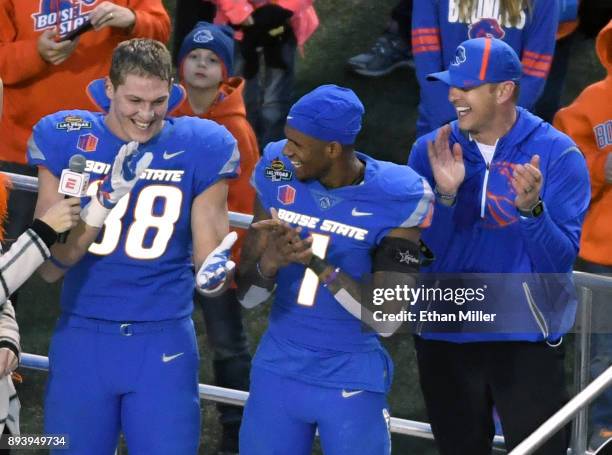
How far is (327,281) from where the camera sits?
19.8ft

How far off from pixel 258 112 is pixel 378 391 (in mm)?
3474

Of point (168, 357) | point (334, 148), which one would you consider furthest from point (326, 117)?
point (168, 357)

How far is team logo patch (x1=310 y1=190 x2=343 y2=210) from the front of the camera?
20.1 ft

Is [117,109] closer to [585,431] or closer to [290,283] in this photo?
[290,283]

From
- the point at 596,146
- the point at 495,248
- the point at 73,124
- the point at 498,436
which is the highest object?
the point at 73,124

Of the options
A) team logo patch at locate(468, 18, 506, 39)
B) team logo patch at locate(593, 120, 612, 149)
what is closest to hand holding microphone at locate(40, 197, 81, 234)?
team logo patch at locate(468, 18, 506, 39)

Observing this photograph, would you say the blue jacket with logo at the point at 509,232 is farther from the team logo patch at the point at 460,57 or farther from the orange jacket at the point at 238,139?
the orange jacket at the point at 238,139

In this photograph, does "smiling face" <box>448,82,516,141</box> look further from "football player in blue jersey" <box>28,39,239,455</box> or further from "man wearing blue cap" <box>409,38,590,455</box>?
"football player in blue jersey" <box>28,39,239,455</box>

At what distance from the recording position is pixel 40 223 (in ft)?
19.8

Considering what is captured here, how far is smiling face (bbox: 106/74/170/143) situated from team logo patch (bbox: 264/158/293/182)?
474mm

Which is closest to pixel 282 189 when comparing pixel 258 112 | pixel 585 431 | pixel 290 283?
pixel 290 283

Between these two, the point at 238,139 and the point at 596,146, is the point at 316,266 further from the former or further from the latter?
the point at 596,146

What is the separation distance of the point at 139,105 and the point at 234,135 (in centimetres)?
149

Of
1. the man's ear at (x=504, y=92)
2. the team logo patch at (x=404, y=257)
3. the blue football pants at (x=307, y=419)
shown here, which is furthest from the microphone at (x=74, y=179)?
the man's ear at (x=504, y=92)
